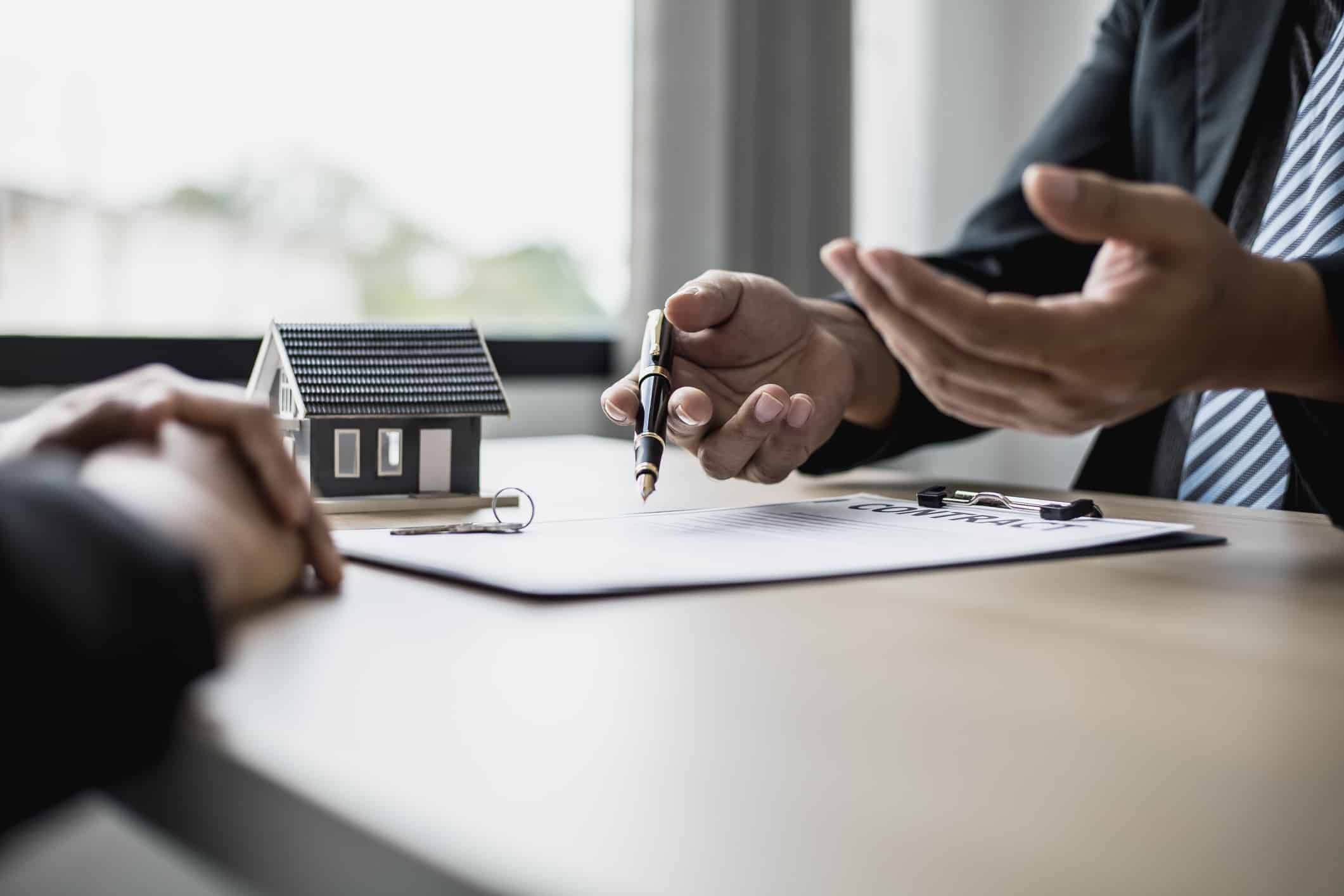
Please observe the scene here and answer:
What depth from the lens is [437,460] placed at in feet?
2.94

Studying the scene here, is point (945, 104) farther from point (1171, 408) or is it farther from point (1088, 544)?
point (1088, 544)

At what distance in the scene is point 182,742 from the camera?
34cm

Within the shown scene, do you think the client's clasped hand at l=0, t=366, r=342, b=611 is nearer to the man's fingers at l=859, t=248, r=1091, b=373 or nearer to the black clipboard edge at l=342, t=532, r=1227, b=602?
the black clipboard edge at l=342, t=532, r=1227, b=602

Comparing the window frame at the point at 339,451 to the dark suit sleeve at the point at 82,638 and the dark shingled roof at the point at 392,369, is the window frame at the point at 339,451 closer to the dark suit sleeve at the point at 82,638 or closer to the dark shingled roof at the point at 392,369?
the dark shingled roof at the point at 392,369

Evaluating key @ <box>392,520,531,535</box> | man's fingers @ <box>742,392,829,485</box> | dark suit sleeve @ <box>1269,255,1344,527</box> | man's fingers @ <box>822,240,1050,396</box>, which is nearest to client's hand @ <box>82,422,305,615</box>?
key @ <box>392,520,531,535</box>

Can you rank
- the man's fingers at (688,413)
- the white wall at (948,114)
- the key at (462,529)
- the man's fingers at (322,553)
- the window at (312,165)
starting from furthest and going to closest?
the white wall at (948,114) → the window at (312,165) → the man's fingers at (688,413) → the key at (462,529) → the man's fingers at (322,553)

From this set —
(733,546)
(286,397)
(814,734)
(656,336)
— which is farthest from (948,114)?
(814,734)

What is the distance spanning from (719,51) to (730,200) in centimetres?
29

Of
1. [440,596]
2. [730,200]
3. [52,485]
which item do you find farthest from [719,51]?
[52,485]

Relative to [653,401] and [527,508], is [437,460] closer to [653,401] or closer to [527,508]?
[527,508]

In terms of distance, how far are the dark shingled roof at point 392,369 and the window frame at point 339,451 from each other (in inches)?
1.1

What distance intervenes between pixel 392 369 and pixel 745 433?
0.87ft

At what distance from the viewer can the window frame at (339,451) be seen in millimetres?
862

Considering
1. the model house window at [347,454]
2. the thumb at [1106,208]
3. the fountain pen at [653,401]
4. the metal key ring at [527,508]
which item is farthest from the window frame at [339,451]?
the thumb at [1106,208]
